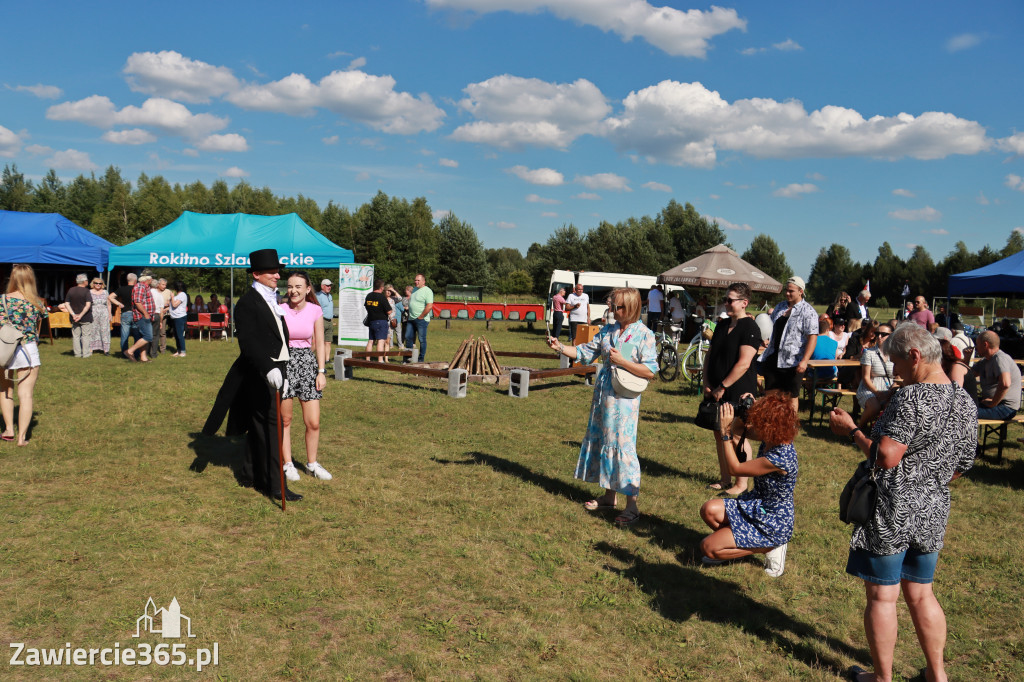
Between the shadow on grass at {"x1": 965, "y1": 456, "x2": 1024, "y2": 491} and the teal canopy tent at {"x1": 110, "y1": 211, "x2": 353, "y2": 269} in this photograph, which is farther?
the teal canopy tent at {"x1": 110, "y1": 211, "x2": 353, "y2": 269}

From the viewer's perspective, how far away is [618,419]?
512 centimetres

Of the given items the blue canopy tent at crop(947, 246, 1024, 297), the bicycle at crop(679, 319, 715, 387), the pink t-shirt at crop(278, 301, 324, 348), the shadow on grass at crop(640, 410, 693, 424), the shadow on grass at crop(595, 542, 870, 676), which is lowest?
the shadow on grass at crop(595, 542, 870, 676)

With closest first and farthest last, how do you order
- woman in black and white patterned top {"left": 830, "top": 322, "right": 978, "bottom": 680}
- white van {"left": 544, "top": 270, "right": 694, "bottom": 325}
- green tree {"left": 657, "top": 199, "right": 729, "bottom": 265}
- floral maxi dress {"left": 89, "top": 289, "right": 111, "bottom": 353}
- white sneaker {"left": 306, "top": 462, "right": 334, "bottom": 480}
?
woman in black and white patterned top {"left": 830, "top": 322, "right": 978, "bottom": 680} < white sneaker {"left": 306, "top": 462, "right": 334, "bottom": 480} < floral maxi dress {"left": 89, "top": 289, "right": 111, "bottom": 353} < white van {"left": 544, "top": 270, "right": 694, "bottom": 325} < green tree {"left": 657, "top": 199, "right": 729, "bottom": 265}

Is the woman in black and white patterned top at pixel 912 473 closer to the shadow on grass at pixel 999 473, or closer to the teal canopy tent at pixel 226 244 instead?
the shadow on grass at pixel 999 473

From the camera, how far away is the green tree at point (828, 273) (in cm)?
8771

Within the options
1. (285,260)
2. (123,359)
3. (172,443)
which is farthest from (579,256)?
(172,443)

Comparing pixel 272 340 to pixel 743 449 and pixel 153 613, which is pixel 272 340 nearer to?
pixel 153 613

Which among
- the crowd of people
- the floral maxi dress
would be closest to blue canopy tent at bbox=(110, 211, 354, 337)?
the floral maxi dress

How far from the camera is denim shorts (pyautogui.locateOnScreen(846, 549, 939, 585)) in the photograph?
289 cm

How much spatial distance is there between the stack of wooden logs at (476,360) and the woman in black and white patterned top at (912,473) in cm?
931

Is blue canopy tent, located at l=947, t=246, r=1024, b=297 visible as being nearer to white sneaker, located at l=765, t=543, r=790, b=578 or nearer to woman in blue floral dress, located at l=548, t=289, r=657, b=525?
woman in blue floral dress, located at l=548, t=289, r=657, b=525

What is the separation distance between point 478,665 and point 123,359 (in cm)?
1396

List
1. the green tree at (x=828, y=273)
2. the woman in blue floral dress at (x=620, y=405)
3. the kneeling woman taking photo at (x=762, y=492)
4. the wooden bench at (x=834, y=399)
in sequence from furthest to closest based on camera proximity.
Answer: the green tree at (x=828, y=273)
the wooden bench at (x=834, y=399)
the woman in blue floral dress at (x=620, y=405)
the kneeling woman taking photo at (x=762, y=492)

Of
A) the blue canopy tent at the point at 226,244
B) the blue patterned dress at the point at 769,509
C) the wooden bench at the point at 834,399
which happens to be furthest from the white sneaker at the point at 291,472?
the blue canopy tent at the point at 226,244
